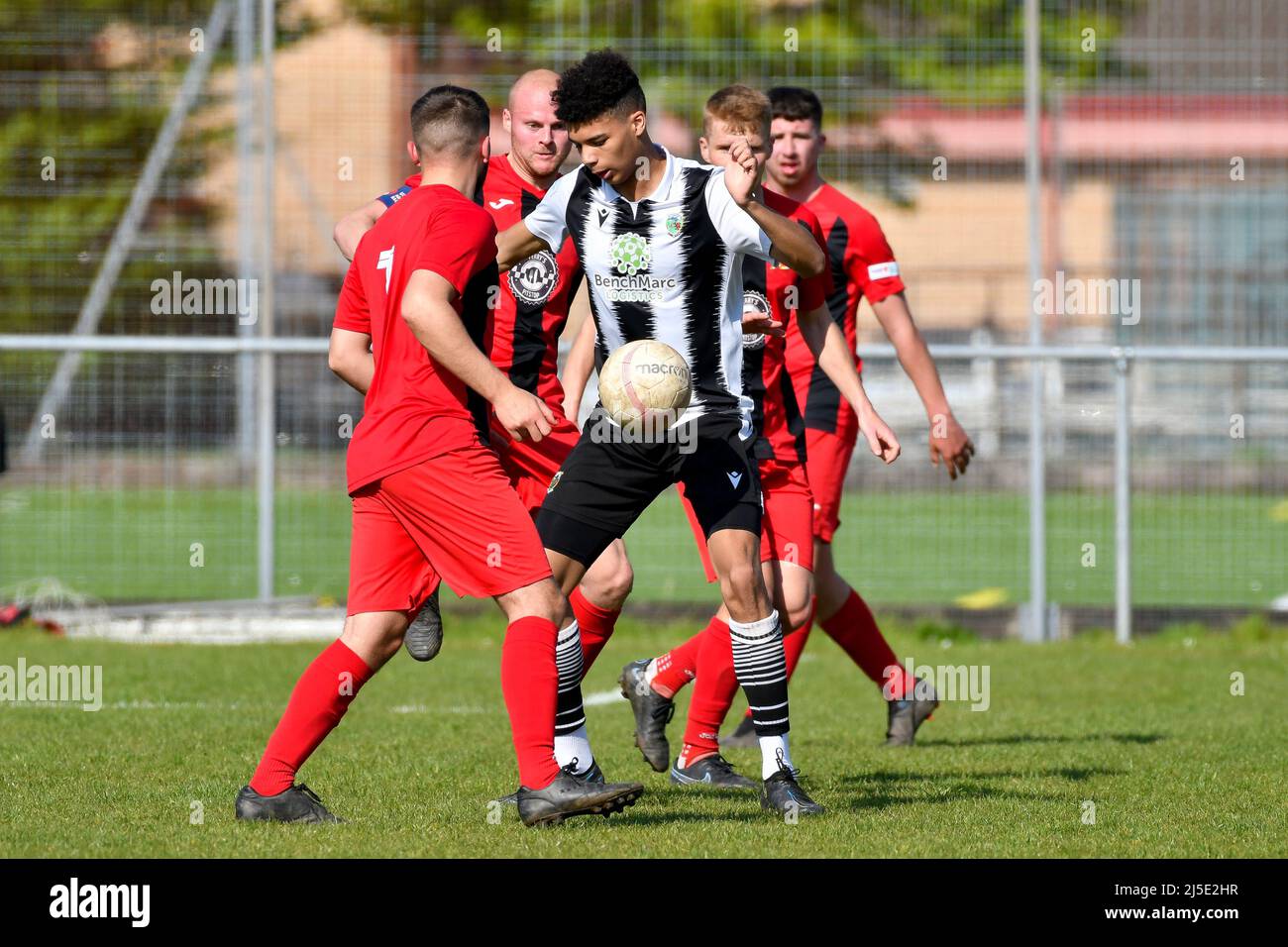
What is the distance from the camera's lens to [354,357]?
5.78m

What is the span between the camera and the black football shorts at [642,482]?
5.79 meters

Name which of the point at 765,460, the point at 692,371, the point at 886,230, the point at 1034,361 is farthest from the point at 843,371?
the point at 1034,361

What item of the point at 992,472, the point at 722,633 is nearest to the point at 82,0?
the point at 992,472

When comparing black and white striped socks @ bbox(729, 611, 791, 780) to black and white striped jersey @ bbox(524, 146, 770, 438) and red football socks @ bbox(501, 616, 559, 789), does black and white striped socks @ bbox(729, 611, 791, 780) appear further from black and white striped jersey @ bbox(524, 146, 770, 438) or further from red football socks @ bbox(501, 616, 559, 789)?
red football socks @ bbox(501, 616, 559, 789)

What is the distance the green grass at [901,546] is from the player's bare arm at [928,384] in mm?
5451

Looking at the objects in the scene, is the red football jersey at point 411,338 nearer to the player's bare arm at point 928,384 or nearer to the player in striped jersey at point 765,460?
the player in striped jersey at point 765,460

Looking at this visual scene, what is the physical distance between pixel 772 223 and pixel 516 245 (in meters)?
0.91

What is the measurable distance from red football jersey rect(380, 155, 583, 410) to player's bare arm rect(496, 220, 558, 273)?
79cm

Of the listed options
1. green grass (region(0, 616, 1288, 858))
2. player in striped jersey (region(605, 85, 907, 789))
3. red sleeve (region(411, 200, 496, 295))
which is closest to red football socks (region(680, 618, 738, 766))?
player in striped jersey (region(605, 85, 907, 789))

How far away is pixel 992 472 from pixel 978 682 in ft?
9.02

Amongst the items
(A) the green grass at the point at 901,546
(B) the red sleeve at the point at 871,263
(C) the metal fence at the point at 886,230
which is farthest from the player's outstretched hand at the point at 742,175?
(A) the green grass at the point at 901,546

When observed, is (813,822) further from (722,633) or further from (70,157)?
(70,157)

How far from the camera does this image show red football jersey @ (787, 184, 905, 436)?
7492 millimetres
